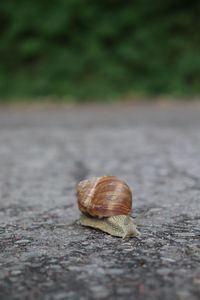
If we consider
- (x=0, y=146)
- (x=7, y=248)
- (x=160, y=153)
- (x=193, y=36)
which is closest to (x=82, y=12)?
(x=193, y=36)

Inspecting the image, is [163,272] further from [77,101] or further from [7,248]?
[77,101]

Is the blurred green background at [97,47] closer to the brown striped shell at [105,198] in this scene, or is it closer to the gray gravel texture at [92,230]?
the gray gravel texture at [92,230]

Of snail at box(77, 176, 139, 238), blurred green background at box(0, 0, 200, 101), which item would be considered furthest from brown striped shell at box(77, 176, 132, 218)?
blurred green background at box(0, 0, 200, 101)

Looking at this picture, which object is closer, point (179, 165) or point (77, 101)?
point (179, 165)

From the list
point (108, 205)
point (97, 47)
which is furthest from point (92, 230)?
point (97, 47)

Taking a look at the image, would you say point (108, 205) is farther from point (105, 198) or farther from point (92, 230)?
point (92, 230)

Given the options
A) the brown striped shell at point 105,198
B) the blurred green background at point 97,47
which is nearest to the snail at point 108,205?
the brown striped shell at point 105,198
